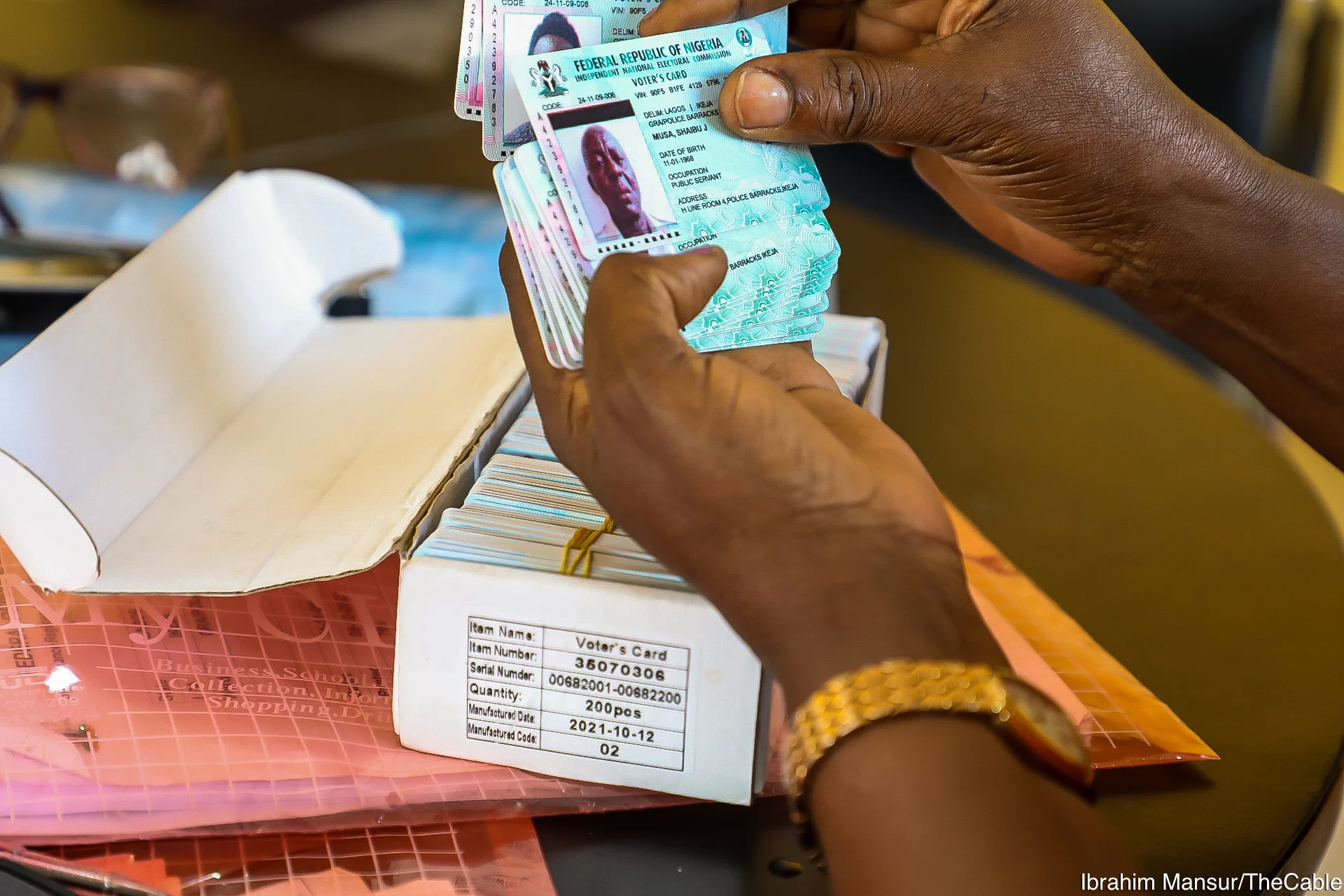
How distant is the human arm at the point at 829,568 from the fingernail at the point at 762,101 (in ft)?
0.57

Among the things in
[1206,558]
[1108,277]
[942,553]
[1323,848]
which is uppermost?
[1108,277]

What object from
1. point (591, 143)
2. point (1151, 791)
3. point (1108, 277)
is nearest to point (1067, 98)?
point (1108, 277)

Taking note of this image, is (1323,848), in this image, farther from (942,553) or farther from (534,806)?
A: (534,806)

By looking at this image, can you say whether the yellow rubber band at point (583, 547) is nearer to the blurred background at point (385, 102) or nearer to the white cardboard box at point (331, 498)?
the white cardboard box at point (331, 498)

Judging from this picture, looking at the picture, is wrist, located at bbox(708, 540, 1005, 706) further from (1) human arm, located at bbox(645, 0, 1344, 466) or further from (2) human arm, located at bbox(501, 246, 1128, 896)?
(1) human arm, located at bbox(645, 0, 1344, 466)

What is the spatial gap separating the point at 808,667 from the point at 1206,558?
0.52 meters

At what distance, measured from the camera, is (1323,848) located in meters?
0.69

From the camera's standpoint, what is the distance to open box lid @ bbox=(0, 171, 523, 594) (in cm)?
67

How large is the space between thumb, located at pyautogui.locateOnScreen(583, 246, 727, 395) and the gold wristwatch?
183mm

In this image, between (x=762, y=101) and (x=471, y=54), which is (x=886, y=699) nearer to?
(x=762, y=101)

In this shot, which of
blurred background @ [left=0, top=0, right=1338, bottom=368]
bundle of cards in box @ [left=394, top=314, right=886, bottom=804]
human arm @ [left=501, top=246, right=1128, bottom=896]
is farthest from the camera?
blurred background @ [left=0, top=0, right=1338, bottom=368]

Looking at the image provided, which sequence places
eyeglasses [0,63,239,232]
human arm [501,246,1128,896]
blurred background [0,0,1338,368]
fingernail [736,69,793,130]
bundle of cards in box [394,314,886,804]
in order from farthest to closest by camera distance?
eyeglasses [0,63,239,232] < blurred background [0,0,1338,368] < fingernail [736,69,793,130] < bundle of cards in box [394,314,886,804] < human arm [501,246,1128,896]

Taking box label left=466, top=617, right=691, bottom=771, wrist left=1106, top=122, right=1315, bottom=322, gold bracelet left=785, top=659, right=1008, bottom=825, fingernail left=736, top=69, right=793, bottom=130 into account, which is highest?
fingernail left=736, top=69, right=793, bottom=130

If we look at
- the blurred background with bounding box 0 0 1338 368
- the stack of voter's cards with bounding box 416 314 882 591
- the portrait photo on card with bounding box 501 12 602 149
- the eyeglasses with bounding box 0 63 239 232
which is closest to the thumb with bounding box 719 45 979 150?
the portrait photo on card with bounding box 501 12 602 149
